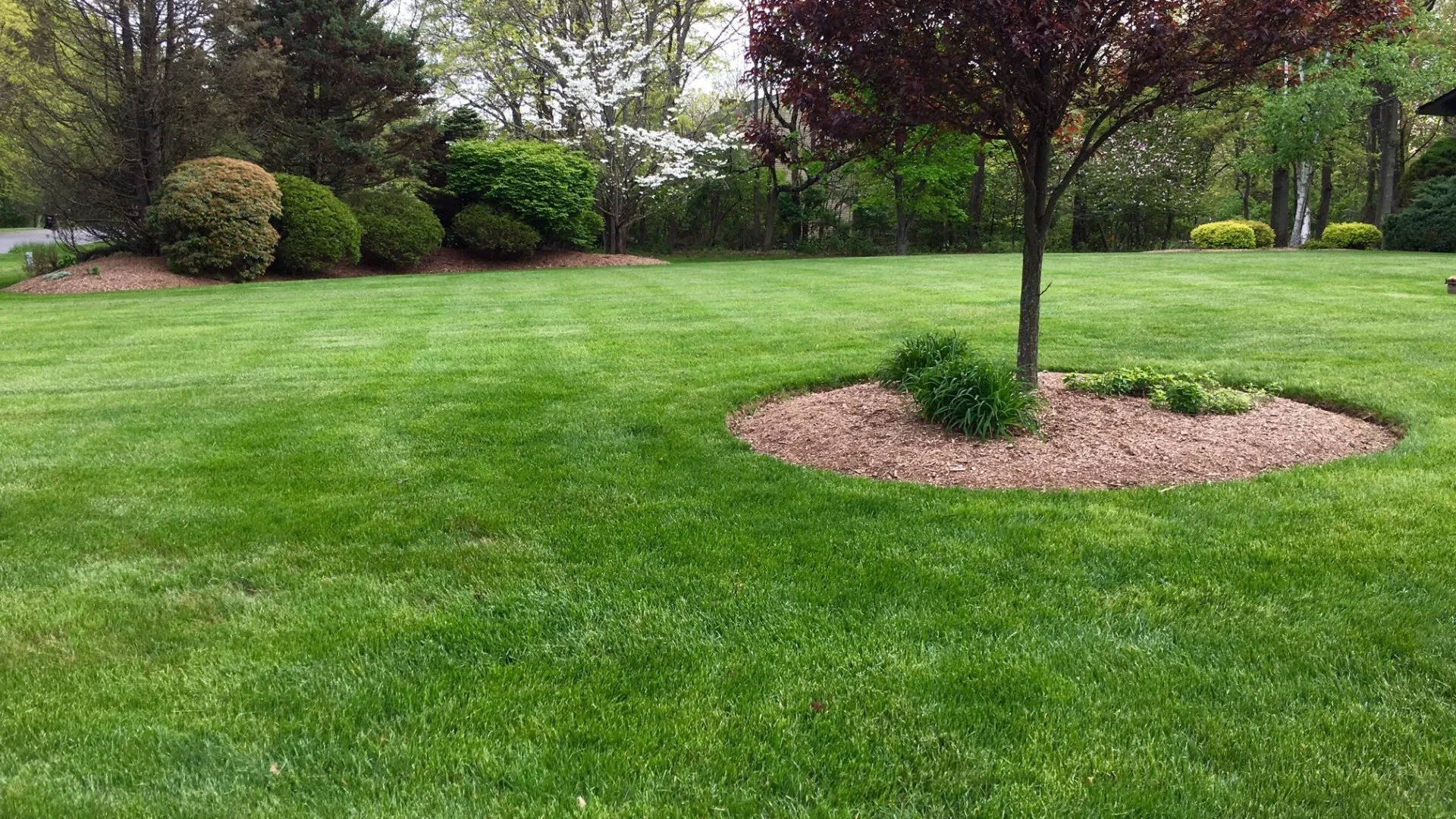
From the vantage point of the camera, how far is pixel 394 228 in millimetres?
18344

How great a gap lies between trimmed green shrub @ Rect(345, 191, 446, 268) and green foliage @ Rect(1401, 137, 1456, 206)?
77.6 ft

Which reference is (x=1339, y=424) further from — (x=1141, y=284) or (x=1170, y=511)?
(x=1141, y=284)

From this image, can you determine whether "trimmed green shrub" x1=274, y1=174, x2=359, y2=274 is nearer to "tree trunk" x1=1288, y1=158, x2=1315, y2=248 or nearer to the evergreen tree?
the evergreen tree

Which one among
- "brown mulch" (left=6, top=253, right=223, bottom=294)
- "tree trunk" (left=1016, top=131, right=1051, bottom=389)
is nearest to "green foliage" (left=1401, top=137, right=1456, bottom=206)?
"tree trunk" (left=1016, top=131, right=1051, bottom=389)

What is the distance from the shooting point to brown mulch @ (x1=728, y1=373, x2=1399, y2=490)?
4480 millimetres

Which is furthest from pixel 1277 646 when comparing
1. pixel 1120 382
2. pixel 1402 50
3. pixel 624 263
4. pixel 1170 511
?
pixel 1402 50

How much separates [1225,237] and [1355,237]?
2.93 metres

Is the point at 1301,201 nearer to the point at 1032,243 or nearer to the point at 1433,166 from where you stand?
the point at 1433,166

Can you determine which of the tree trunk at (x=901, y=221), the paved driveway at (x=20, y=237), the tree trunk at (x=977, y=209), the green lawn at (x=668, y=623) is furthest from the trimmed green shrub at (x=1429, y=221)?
the paved driveway at (x=20, y=237)

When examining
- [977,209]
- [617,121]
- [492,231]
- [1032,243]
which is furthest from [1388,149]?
[1032,243]

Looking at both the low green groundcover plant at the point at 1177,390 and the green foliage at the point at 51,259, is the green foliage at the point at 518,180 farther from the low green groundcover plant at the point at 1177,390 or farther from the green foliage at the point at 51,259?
the low green groundcover plant at the point at 1177,390

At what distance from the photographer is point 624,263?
21734 mm

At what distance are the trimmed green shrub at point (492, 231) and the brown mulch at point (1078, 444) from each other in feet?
50.2

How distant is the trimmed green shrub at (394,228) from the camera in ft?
60.0
